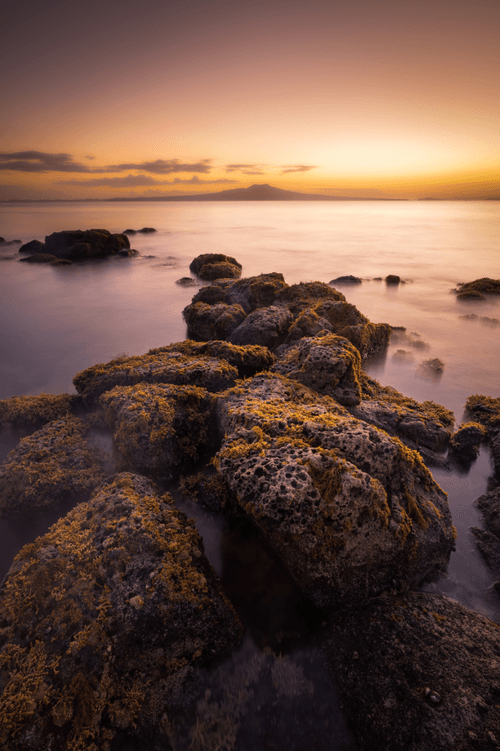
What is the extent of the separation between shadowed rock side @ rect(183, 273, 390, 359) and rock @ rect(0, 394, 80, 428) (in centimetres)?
392

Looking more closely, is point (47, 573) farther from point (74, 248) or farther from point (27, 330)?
point (74, 248)

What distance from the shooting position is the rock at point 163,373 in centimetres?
587

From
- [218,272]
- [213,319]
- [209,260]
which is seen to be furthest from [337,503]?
[209,260]

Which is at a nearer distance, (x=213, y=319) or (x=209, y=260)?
(x=213, y=319)

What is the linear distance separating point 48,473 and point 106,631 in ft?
8.11

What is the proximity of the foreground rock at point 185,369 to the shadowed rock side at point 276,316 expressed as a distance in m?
1.37

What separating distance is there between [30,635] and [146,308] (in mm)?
13441

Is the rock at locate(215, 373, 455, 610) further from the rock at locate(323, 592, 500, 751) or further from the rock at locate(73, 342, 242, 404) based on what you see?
the rock at locate(73, 342, 242, 404)

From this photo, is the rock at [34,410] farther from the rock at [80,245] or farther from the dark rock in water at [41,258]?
the rock at [80,245]

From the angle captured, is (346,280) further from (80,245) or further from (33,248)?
(33,248)

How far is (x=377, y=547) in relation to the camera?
334cm

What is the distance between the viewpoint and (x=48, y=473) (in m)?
4.61

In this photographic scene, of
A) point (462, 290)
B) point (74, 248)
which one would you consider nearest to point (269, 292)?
point (462, 290)

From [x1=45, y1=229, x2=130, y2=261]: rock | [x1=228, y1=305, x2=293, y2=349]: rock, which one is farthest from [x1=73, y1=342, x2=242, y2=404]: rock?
[x1=45, y1=229, x2=130, y2=261]: rock
